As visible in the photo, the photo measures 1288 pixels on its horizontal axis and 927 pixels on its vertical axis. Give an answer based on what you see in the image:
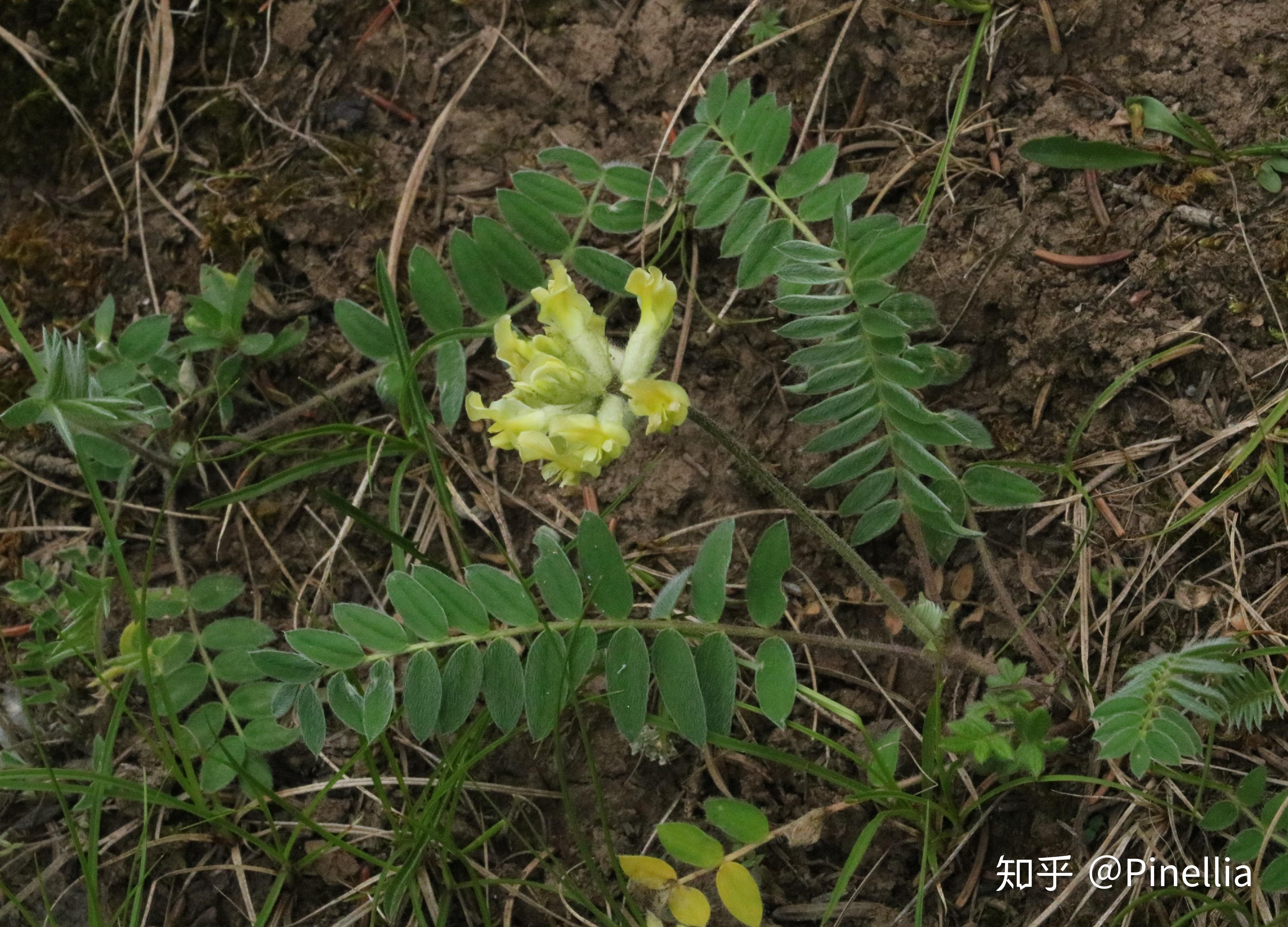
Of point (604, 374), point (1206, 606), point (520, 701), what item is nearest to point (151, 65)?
point (604, 374)

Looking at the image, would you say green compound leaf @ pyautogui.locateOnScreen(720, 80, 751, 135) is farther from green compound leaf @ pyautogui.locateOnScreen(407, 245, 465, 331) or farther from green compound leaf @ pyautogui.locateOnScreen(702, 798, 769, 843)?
green compound leaf @ pyautogui.locateOnScreen(702, 798, 769, 843)

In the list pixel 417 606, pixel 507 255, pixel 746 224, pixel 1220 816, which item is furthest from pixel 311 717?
pixel 1220 816

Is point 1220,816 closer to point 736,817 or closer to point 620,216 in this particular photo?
point 736,817

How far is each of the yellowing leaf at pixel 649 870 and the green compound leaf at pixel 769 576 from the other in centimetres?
65

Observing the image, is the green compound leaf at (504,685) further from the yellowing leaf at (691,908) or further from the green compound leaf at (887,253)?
the green compound leaf at (887,253)

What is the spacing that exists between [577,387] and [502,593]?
1.57 ft

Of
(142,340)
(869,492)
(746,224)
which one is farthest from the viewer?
(142,340)

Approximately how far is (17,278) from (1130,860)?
355cm

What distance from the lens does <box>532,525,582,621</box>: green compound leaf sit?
2320 millimetres

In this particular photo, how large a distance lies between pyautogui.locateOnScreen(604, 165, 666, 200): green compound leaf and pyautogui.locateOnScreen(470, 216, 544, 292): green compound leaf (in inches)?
4.1

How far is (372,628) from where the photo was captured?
2.35m

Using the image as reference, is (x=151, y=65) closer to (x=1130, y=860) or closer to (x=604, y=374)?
(x=604, y=374)

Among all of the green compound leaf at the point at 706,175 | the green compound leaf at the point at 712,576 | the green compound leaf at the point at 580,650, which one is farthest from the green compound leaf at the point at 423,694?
the green compound leaf at the point at 706,175

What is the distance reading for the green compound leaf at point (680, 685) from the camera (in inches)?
90.3
